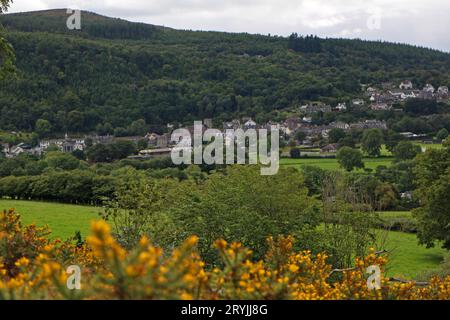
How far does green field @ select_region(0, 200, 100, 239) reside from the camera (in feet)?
148

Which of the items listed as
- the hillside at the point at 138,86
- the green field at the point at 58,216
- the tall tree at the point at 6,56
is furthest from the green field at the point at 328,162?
the tall tree at the point at 6,56

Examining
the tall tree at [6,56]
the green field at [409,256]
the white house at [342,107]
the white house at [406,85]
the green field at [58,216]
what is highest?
the white house at [406,85]

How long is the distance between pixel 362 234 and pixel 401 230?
2345cm

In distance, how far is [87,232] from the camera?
44.2 m

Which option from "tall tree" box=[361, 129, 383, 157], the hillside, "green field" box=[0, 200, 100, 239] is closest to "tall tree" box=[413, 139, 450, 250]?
"green field" box=[0, 200, 100, 239]

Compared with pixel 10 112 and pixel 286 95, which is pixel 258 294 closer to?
pixel 10 112

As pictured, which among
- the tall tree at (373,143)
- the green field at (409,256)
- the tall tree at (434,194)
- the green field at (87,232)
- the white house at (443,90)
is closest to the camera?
the tall tree at (434,194)

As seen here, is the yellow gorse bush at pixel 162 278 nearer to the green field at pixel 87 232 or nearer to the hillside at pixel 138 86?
the green field at pixel 87 232

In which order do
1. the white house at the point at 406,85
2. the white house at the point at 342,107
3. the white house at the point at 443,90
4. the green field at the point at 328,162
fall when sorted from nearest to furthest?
the green field at the point at 328,162 → the white house at the point at 342,107 → the white house at the point at 443,90 → the white house at the point at 406,85

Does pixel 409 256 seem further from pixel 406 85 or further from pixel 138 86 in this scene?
pixel 406 85

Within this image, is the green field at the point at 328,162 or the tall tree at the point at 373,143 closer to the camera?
the green field at the point at 328,162

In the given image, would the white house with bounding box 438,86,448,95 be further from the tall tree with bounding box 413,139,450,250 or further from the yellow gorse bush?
the yellow gorse bush

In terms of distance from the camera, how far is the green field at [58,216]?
148 feet
